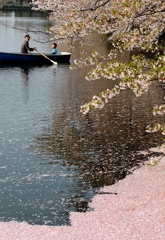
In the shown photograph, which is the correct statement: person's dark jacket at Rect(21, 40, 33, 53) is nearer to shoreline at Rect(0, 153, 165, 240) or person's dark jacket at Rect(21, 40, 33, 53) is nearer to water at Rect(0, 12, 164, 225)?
water at Rect(0, 12, 164, 225)

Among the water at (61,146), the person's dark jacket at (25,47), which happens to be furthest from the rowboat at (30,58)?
the water at (61,146)

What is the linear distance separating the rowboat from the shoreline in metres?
21.9

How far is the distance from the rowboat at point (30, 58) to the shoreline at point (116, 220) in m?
21.9

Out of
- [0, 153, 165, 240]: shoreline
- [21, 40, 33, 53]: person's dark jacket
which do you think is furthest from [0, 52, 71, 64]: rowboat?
[0, 153, 165, 240]: shoreline

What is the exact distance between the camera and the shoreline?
7.12 meters

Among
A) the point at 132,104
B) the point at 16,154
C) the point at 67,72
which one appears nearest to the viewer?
the point at 16,154

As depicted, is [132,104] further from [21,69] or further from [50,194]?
[21,69]

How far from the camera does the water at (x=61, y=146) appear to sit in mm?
8788

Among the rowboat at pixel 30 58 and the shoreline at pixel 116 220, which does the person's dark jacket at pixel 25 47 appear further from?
the shoreline at pixel 116 220

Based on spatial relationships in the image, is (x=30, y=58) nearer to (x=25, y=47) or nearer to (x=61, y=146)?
(x=25, y=47)

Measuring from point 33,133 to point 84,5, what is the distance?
789 centimetres

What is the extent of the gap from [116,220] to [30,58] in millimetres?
24160

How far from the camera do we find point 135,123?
595 inches

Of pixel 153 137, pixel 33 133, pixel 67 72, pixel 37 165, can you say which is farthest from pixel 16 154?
pixel 67 72
